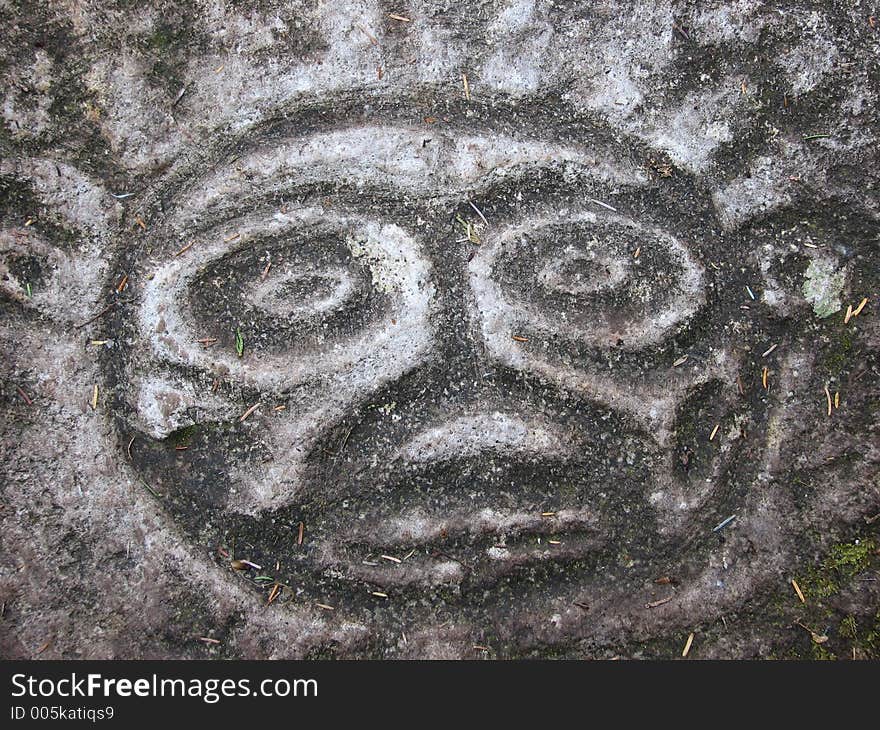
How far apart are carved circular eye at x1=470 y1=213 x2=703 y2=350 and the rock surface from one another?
0.04ft

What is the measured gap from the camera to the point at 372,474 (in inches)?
102

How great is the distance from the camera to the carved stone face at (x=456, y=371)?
2568 mm

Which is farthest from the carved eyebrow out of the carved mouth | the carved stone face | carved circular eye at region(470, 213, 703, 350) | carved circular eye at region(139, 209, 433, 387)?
the carved mouth

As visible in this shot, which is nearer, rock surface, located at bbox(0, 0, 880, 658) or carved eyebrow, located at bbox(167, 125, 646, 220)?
rock surface, located at bbox(0, 0, 880, 658)

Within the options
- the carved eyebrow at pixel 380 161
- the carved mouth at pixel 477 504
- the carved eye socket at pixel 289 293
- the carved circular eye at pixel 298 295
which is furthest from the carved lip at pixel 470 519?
the carved eyebrow at pixel 380 161

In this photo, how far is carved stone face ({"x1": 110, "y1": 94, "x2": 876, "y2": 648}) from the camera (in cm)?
257

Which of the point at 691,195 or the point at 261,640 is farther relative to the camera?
the point at 691,195

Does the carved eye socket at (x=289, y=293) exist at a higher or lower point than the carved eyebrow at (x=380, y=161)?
lower

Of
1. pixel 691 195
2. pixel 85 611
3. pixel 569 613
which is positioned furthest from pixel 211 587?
pixel 691 195

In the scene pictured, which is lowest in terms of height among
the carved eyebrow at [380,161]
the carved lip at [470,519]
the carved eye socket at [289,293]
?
the carved lip at [470,519]

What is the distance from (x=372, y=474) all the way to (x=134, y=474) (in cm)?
83

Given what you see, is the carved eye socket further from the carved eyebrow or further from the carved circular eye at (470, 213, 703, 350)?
the carved circular eye at (470, 213, 703, 350)

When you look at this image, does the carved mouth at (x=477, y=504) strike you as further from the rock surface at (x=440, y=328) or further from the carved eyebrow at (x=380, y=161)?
the carved eyebrow at (x=380, y=161)

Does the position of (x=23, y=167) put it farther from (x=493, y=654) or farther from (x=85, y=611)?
(x=493, y=654)
